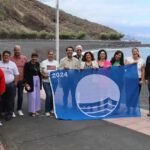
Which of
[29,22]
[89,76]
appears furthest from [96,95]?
[29,22]

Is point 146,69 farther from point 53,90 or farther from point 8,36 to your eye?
point 8,36

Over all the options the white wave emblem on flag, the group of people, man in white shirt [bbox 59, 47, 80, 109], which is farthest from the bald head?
the white wave emblem on flag

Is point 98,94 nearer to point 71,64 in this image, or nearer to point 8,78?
point 71,64

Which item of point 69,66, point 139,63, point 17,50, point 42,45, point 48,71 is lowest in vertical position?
point 42,45

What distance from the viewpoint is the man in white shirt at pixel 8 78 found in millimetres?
11617

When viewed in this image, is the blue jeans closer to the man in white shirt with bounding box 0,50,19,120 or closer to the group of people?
the group of people

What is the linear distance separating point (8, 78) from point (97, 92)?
209 cm

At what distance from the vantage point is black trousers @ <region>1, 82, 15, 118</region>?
11.7 m

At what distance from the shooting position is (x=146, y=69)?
473 inches

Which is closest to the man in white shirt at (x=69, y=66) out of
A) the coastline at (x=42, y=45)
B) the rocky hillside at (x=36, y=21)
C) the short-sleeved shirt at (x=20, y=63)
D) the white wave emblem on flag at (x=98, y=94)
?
the white wave emblem on flag at (x=98, y=94)

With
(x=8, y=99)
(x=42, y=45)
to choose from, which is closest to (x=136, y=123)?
(x=8, y=99)

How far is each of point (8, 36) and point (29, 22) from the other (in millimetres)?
44232

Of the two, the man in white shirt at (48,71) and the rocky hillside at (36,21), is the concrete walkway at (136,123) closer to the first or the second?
the man in white shirt at (48,71)

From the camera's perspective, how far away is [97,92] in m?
12.1
